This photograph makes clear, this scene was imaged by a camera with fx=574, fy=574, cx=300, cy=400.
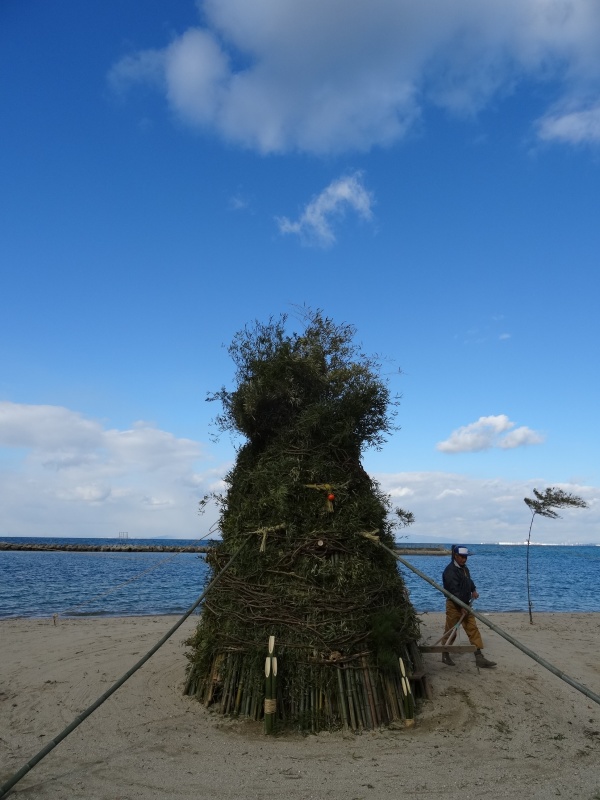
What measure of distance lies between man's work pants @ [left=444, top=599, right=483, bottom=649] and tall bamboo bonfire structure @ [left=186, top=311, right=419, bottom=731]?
1481 mm

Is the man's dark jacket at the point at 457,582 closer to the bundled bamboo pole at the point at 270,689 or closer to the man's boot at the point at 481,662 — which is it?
the man's boot at the point at 481,662

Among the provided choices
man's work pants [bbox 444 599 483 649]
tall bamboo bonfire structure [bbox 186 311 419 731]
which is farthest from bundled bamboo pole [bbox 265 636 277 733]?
man's work pants [bbox 444 599 483 649]

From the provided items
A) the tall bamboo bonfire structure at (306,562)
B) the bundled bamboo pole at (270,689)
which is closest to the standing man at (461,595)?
the tall bamboo bonfire structure at (306,562)

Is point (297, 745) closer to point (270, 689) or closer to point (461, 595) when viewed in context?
point (270, 689)

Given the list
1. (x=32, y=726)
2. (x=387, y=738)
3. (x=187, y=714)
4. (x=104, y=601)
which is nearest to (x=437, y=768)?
(x=387, y=738)

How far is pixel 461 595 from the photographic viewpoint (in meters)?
9.27

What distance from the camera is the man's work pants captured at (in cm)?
900

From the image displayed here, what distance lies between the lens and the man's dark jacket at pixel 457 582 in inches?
361

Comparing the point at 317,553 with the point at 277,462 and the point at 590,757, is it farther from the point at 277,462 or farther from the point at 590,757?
the point at 590,757

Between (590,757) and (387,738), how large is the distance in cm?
217

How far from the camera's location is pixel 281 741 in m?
6.41

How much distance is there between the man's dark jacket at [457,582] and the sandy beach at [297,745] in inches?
45.2

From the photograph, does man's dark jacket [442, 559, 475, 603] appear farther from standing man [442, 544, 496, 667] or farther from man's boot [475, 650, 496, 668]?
man's boot [475, 650, 496, 668]

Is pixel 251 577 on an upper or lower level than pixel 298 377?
lower
